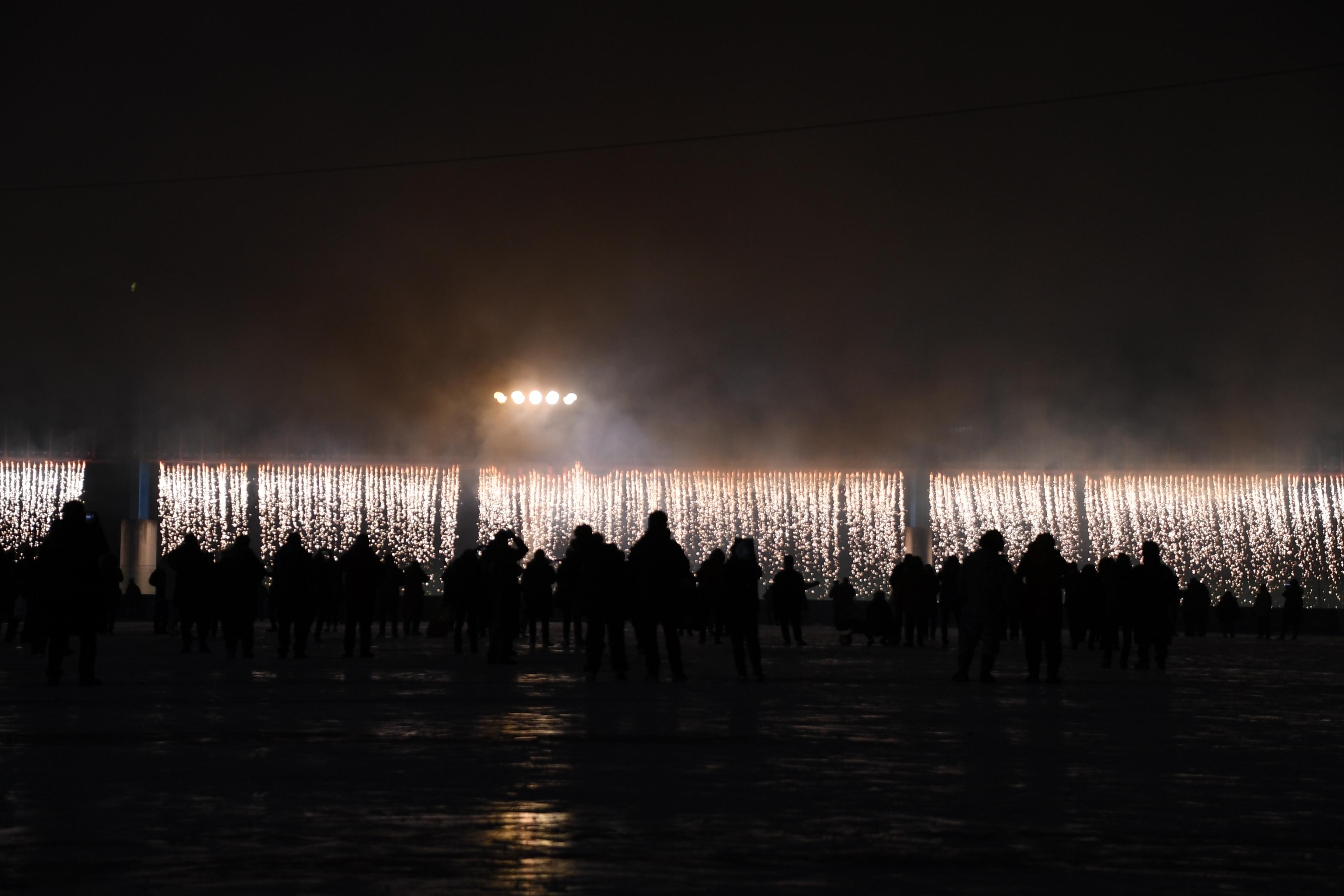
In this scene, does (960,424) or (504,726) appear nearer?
(504,726)

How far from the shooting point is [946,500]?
157ft

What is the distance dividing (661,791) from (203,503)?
4070cm

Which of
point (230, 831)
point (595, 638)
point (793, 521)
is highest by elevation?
point (793, 521)

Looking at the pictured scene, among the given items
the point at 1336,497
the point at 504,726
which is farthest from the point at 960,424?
the point at 504,726

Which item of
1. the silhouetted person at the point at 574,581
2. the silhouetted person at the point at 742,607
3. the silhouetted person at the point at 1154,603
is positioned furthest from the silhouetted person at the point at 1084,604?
the silhouetted person at the point at 742,607

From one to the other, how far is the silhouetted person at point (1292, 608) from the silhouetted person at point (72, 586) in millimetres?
26302

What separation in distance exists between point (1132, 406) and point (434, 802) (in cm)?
4506

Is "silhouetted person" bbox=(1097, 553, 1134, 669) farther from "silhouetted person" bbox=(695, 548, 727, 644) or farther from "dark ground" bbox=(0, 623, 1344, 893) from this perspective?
"dark ground" bbox=(0, 623, 1344, 893)

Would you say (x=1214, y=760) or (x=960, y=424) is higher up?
(x=960, y=424)

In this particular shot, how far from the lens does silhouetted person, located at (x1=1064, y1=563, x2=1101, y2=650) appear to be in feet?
76.4

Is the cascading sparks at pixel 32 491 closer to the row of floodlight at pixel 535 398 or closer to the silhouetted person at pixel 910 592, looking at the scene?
the row of floodlight at pixel 535 398

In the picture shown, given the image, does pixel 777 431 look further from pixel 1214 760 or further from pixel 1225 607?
pixel 1214 760

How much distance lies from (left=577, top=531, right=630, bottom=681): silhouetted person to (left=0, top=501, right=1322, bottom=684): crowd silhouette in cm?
1

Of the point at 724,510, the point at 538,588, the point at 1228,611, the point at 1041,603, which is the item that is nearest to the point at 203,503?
the point at 724,510
